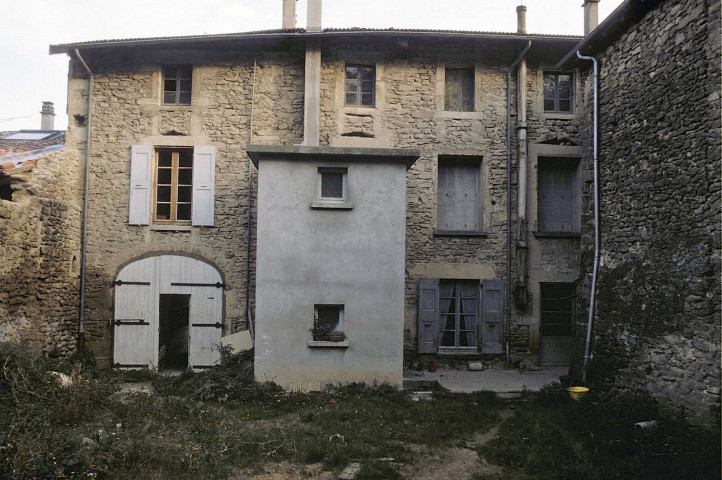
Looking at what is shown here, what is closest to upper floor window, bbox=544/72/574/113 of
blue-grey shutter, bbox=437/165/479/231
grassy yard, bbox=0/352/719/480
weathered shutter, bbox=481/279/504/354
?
blue-grey shutter, bbox=437/165/479/231

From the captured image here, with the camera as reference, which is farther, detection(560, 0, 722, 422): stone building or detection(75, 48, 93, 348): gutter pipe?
detection(75, 48, 93, 348): gutter pipe

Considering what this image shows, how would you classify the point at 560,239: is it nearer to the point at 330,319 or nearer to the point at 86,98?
the point at 330,319

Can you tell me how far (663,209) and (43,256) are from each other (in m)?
10.3

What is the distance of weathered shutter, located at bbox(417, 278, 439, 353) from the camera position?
392 inches

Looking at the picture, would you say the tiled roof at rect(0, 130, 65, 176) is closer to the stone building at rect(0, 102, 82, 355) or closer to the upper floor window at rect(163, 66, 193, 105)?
the stone building at rect(0, 102, 82, 355)

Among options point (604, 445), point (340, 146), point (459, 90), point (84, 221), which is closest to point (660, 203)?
point (604, 445)

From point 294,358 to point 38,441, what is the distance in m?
3.87

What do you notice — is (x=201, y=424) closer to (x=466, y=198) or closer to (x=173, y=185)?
(x=173, y=185)

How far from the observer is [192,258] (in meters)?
9.95

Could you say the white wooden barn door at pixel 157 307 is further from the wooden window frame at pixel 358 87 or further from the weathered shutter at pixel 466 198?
the weathered shutter at pixel 466 198

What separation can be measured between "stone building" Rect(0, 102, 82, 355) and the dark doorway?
68.3 inches

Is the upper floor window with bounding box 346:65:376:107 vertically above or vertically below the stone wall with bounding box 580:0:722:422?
above

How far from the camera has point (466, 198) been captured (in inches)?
416

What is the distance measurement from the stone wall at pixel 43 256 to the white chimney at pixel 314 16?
5643mm
